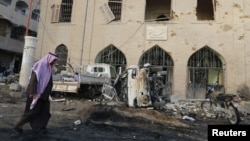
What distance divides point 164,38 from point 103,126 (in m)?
10.5

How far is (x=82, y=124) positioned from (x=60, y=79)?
5895 mm

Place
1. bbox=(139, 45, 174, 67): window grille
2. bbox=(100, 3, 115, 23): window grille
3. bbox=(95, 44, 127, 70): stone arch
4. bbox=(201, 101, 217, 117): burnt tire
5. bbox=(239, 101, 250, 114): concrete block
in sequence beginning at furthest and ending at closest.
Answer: bbox=(100, 3, 115, 23): window grille → bbox=(95, 44, 127, 70): stone arch → bbox=(139, 45, 174, 67): window grille → bbox=(239, 101, 250, 114): concrete block → bbox=(201, 101, 217, 117): burnt tire

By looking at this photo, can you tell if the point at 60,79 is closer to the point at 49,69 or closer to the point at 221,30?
the point at 49,69

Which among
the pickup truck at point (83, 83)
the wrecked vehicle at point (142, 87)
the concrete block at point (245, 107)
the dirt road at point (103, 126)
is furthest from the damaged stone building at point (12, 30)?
the concrete block at point (245, 107)

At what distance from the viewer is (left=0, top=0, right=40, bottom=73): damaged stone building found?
25.4m

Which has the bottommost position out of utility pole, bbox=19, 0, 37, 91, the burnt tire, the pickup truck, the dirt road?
the dirt road

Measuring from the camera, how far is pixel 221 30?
628 inches

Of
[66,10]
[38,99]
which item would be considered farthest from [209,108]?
[66,10]

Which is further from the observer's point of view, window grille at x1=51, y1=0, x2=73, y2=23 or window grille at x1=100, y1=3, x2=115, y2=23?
window grille at x1=51, y1=0, x2=73, y2=23

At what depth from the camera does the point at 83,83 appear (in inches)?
477

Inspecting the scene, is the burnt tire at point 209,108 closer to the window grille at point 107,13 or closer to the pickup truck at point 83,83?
the pickup truck at point 83,83

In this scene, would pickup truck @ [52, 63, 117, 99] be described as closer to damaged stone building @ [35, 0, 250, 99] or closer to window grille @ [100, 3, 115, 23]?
damaged stone building @ [35, 0, 250, 99]

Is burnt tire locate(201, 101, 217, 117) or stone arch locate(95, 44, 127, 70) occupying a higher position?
stone arch locate(95, 44, 127, 70)

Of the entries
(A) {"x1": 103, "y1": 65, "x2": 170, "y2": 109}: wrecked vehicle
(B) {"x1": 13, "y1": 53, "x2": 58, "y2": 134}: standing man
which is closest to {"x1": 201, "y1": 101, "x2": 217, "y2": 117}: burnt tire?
(A) {"x1": 103, "y1": 65, "x2": 170, "y2": 109}: wrecked vehicle
